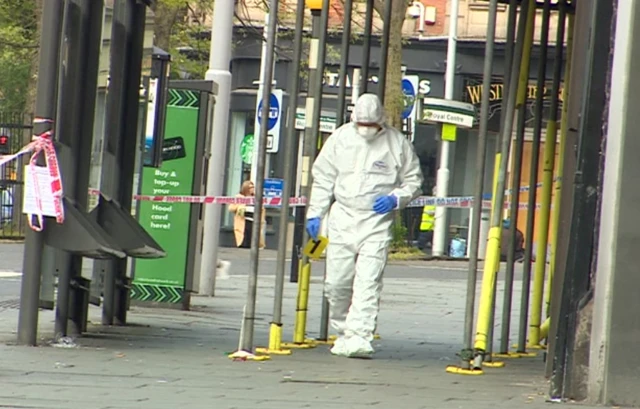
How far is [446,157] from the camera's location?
34469 mm

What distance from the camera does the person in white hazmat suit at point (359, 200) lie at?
10.6 metres

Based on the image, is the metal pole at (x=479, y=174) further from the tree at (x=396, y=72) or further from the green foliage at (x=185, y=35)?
the green foliage at (x=185, y=35)

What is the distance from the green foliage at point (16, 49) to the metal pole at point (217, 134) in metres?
14.5

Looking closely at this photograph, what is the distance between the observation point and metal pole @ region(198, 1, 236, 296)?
1645 centimetres

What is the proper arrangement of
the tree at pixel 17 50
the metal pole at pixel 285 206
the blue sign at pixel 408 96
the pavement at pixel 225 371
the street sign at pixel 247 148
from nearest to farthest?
the pavement at pixel 225 371
the metal pole at pixel 285 206
the blue sign at pixel 408 96
the tree at pixel 17 50
the street sign at pixel 247 148

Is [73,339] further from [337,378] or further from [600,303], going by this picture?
[600,303]

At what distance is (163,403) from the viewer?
768cm

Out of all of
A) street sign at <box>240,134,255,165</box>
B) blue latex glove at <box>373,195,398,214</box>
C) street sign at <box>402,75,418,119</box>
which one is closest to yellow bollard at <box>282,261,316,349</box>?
blue latex glove at <box>373,195,398,214</box>

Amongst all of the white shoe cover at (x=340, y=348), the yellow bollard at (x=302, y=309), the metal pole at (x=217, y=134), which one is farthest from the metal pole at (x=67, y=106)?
the metal pole at (x=217, y=134)

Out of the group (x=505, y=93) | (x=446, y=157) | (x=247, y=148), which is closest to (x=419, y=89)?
(x=446, y=157)

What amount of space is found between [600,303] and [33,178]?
153 inches

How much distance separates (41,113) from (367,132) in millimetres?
2197

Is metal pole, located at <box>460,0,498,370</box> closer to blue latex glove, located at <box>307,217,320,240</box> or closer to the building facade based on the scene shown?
blue latex glove, located at <box>307,217,320,240</box>

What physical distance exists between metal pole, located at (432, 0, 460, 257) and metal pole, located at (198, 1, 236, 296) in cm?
1655
